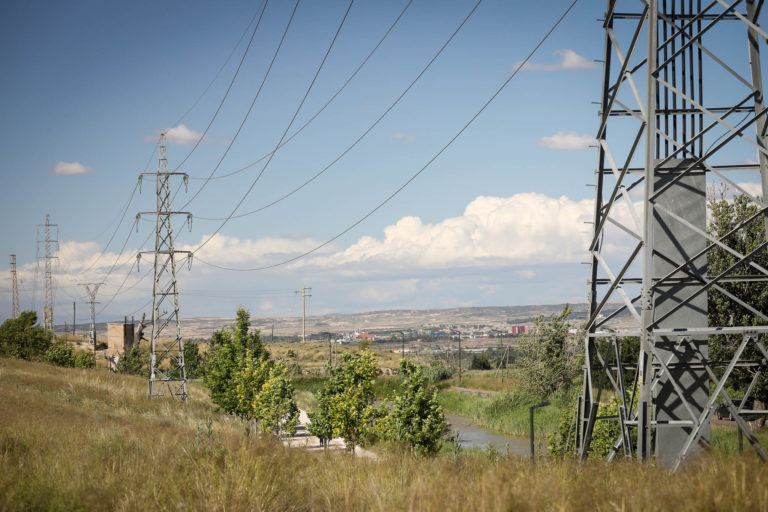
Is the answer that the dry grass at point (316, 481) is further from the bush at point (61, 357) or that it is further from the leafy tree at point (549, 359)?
the bush at point (61, 357)

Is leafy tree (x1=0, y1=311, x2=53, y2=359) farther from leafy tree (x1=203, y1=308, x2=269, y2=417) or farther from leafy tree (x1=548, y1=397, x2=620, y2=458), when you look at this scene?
leafy tree (x1=548, y1=397, x2=620, y2=458)

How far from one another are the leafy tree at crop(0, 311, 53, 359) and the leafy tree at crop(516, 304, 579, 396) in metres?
45.3

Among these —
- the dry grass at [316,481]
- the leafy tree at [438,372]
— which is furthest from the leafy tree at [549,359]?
the dry grass at [316,481]

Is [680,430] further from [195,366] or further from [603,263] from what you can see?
[195,366]

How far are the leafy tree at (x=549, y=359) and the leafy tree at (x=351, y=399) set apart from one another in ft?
63.3

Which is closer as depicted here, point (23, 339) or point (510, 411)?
point (510, 411)

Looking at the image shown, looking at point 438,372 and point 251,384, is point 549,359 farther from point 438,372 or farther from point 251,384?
point 438,372

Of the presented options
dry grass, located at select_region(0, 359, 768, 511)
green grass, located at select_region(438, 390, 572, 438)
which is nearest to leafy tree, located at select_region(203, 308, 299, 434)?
green grass, located at select_region(438, 390, 572, 438)

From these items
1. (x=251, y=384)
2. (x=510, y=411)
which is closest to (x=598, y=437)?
(x=251, y=384)

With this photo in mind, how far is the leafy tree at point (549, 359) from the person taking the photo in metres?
39.6

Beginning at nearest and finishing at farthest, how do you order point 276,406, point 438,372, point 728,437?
point 728,437
point 276,406
point 438,372

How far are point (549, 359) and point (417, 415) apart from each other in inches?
872

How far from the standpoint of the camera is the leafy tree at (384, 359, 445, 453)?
766 inches

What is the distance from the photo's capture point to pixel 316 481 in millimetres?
8273
